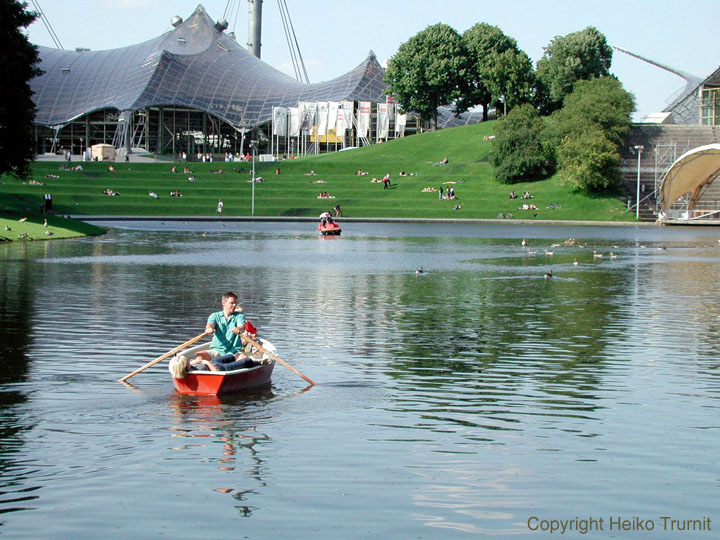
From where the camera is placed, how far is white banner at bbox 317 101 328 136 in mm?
143000

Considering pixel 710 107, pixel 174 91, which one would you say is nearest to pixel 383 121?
pixel 174 91

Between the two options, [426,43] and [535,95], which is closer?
[535,95]

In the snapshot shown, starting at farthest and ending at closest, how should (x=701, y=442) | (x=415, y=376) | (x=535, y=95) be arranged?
1. (x=535, y=95)
2. (x=415, y=376)
3. (x=701, y=442)

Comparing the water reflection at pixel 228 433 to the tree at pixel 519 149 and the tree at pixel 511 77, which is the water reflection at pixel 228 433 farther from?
the tree at pixel 511 77

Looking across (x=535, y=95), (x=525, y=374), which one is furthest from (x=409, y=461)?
(x=535, y=95)

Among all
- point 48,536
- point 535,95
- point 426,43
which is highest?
point 426,43

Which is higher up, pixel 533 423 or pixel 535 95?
pixel 535 95

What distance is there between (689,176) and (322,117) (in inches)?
2515

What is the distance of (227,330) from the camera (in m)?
16.6

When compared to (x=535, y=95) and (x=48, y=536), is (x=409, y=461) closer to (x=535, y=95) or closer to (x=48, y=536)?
(x=48, y=536)

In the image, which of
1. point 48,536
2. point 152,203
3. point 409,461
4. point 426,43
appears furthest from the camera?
point 426,43

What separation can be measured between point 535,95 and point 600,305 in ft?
329

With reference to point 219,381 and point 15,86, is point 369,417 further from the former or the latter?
point 15,86

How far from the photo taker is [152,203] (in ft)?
305
